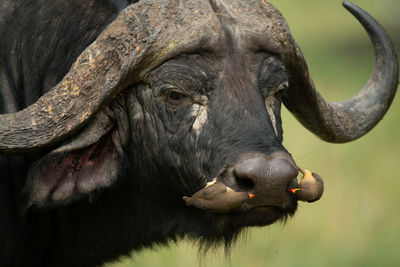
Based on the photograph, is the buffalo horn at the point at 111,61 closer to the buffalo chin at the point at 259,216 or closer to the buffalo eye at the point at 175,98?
the buffalo eye at the point at 175,98

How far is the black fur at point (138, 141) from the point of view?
14.0 feet

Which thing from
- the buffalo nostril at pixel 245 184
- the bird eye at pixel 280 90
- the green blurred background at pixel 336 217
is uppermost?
the bird eye at pixel 280 90

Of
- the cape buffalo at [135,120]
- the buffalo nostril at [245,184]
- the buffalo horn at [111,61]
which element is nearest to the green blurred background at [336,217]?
the cape buffalo at [135,120]

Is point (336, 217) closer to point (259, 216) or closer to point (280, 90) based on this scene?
point (280, 90)

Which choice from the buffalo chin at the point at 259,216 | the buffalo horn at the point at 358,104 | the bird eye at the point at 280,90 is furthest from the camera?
the buffalo horn at the point at 358,104

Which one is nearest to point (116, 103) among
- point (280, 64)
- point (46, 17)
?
point (46, 17)

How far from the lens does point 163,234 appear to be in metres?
4.86

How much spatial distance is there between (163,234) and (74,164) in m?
0.78

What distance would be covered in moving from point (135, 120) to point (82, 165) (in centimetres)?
42

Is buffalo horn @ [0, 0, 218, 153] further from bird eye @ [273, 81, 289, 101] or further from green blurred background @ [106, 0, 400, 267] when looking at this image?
green blurred background @ [106, 0, 400, 267]

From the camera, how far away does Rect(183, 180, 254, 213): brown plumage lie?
395 centimetres

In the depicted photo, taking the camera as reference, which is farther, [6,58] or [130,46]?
[6,58]

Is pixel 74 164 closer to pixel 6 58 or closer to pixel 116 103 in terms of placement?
pixel 116 103

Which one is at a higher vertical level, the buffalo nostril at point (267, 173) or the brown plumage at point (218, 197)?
the buffalo nostril at point (267, 173)
